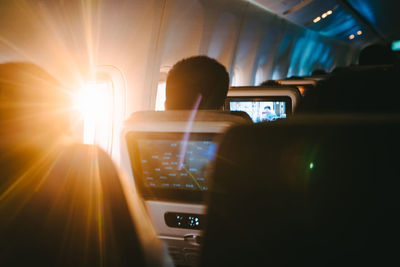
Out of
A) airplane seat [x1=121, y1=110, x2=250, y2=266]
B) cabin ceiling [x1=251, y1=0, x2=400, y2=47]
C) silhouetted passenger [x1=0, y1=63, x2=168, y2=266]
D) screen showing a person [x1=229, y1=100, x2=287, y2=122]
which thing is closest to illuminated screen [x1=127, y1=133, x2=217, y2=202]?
airplane seat [x1=121, y1=110, x2=250, y2=266]

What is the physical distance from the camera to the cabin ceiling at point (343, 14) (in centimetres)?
1020

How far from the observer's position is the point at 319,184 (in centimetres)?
62

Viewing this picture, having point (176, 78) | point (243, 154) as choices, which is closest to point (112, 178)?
point (243, 154)

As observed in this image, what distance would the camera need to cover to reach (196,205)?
1812mm

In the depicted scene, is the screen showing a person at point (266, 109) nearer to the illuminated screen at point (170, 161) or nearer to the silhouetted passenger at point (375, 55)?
the illuminated screen at point (170, 161)

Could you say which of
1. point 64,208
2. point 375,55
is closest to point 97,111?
point 64,208

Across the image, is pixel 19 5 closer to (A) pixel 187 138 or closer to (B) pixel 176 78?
(B) pixel 176 78

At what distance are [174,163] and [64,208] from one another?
0.83m

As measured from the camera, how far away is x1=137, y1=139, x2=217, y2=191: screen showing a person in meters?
1.65

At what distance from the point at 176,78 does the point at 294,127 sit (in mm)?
1984

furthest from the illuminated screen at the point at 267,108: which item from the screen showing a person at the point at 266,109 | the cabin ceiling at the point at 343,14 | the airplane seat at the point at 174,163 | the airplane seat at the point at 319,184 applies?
the cabin ceiling at the point at 343,14

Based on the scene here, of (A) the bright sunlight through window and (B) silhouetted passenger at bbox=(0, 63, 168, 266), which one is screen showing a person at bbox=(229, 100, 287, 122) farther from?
(A) the bright sunlight through window

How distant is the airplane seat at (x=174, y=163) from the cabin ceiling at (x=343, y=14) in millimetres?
7375

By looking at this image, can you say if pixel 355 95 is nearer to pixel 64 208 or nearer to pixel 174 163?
pixel 64 208
